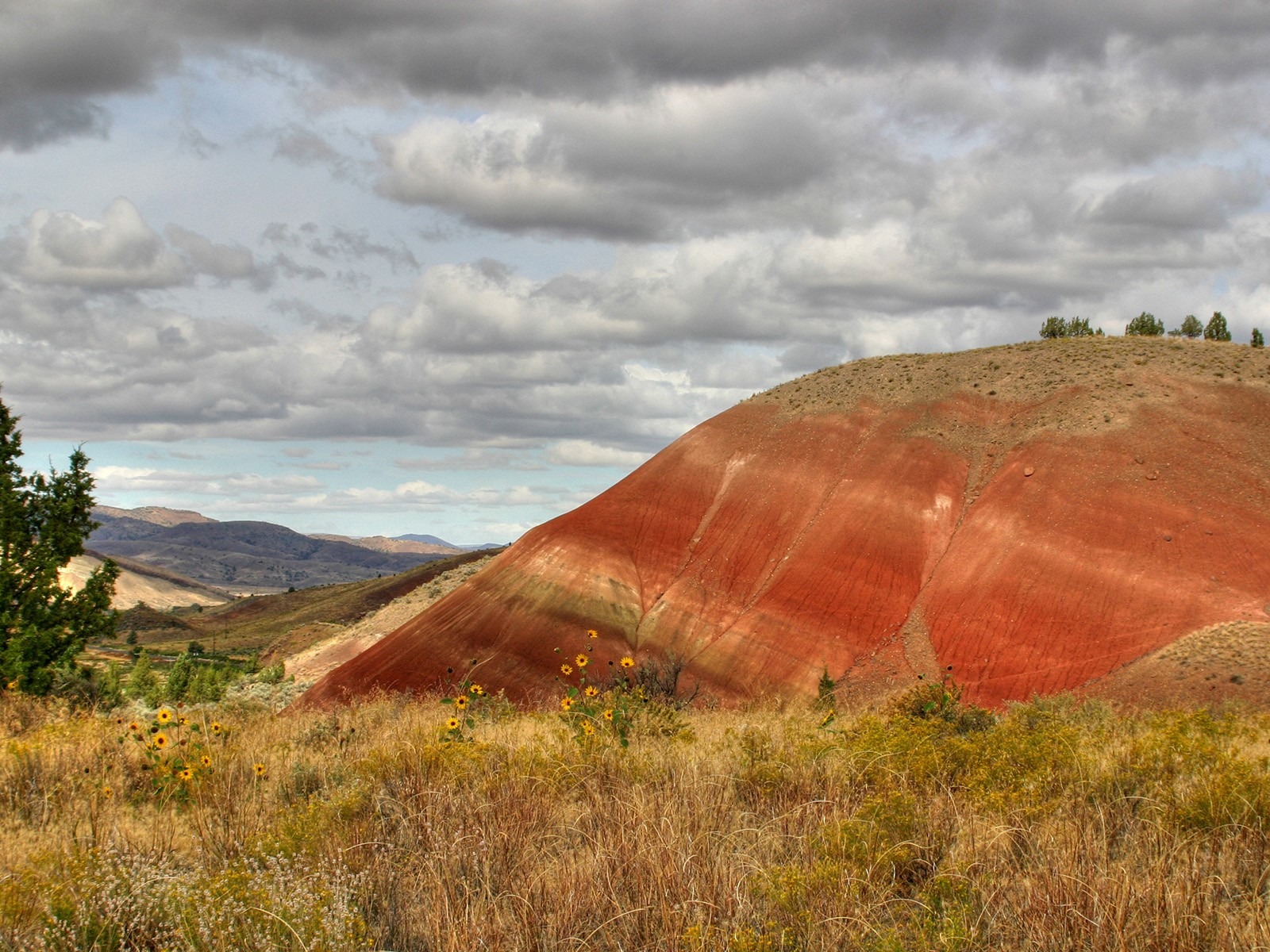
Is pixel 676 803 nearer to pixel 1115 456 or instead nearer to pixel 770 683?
pixel 770 683

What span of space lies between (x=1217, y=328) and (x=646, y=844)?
265 feet

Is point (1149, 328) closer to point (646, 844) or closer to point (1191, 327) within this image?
point (1191, 327)

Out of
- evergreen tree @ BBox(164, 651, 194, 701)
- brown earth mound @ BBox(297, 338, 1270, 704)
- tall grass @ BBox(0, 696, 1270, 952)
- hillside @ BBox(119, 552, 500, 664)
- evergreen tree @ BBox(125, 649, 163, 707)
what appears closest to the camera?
tall grass @ BBox(0, 696, 1270, 952)

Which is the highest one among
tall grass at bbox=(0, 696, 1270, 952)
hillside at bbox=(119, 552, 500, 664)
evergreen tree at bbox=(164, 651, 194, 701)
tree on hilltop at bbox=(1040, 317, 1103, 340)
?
tree on hilltop at bbox=(1040, 317, 1103, 340)

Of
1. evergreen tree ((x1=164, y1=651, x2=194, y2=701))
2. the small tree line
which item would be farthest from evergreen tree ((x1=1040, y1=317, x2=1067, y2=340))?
evergreen tree ((x1=164, y1=651, x2=194, y2=701))

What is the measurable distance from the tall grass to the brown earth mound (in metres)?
33.8

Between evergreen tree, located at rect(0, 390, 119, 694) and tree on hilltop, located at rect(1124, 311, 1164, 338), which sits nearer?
evergreen tree, located at rect(0, 390, 119, 694)

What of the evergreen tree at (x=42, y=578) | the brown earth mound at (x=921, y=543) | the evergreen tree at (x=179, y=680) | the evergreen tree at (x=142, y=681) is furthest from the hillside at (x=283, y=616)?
the evergreen tree at (x=42, y=578)

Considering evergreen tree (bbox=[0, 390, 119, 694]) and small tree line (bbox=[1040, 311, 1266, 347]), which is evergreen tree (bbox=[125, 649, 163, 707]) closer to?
evergreen tree (bbox=[0, 390, 119, 694])

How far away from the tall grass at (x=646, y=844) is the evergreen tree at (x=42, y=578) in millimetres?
13183

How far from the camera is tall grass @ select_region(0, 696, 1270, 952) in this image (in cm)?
590

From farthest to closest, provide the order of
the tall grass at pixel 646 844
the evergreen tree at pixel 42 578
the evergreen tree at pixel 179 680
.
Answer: the evergreen tree at pixel 179 680 → the evergreen tree at pixel 42 578 → the tall grass at pixel 646 844

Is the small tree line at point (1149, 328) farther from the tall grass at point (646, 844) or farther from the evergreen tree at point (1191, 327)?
the tall grass at point (646, 844)

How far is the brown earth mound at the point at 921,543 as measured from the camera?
4178 cm
